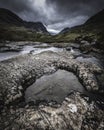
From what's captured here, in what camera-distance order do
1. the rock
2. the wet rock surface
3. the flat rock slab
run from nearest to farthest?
the rock < the wet rock surface < the flat rock slab

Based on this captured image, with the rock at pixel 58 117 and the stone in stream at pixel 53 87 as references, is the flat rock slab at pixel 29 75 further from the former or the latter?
the rock at pixel 58 117

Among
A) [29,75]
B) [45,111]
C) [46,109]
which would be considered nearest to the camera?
[45,111]

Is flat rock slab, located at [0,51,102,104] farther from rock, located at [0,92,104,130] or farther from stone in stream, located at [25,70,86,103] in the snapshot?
rock, located at [0,92,104,130]

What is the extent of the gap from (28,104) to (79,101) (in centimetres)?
445

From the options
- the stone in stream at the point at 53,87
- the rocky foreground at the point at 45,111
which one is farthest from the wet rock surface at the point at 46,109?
the stone in stream at the point at 53,87

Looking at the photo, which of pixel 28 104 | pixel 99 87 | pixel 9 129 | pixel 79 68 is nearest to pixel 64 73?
pixel 79 68

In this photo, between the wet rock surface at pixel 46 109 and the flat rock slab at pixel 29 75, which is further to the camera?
the flat rock slab at pixel 29 75

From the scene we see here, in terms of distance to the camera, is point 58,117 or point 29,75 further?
point 29,75

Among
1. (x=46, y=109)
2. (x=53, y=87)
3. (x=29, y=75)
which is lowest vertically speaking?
(x=53, y=87)

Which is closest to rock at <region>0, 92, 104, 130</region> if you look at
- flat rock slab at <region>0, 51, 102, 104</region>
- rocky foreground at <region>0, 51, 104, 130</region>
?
rocky foreground at <region>0, 51, 104, 130</region>

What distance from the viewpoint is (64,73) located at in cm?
2045

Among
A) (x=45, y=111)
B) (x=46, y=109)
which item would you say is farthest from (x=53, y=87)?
(x=45, y=111)

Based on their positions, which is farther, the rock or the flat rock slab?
the flat rock slab

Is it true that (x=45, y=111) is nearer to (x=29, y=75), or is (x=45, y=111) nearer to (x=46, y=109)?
(x=46, y=109)
